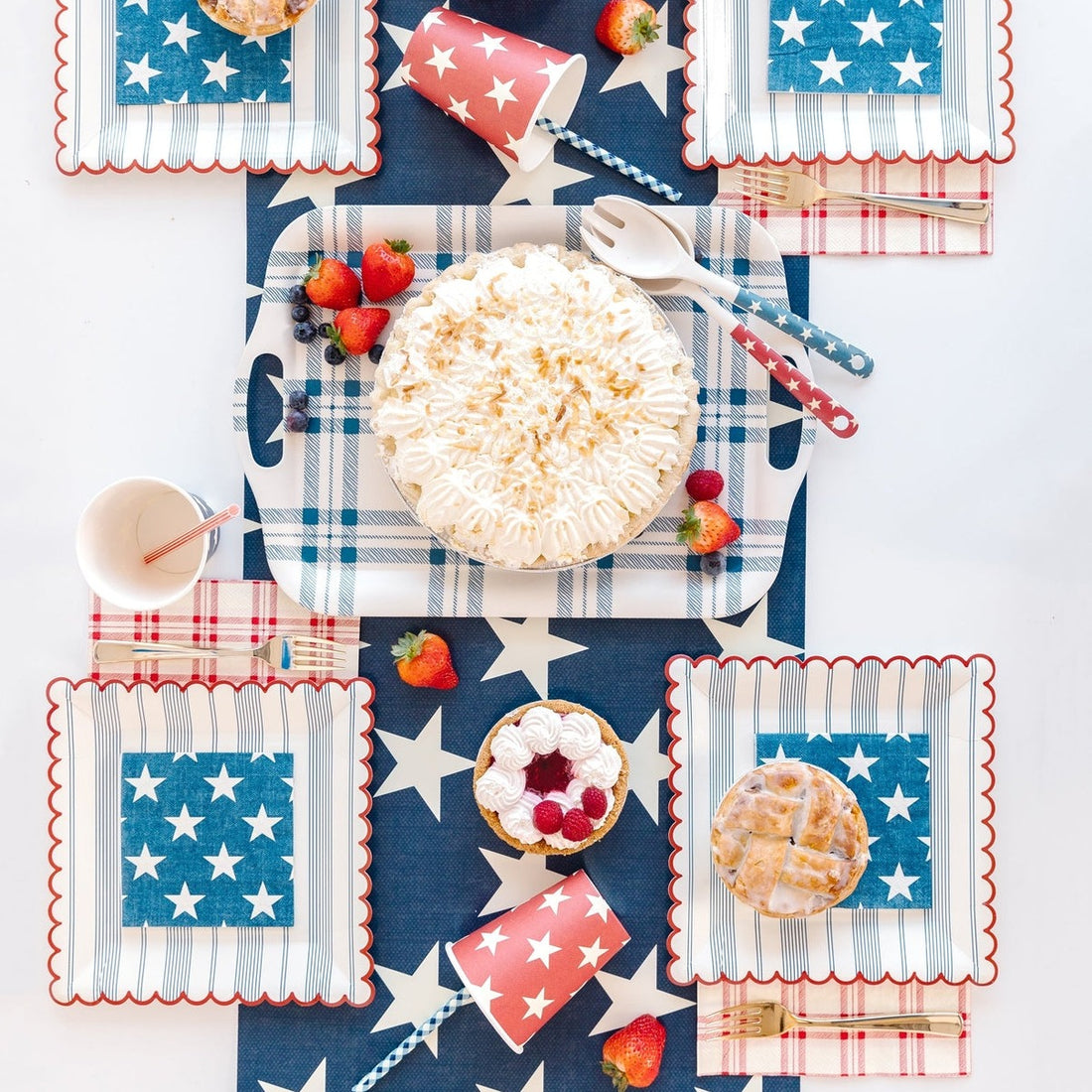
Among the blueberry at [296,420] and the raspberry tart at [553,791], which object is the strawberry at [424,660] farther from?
the blueberry at [296,420]

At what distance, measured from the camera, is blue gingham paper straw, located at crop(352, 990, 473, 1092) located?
5.83ft

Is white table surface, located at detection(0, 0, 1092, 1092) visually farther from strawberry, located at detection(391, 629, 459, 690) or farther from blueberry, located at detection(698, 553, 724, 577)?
Result: strawberry, located at detection(391, 629, 459, 690)

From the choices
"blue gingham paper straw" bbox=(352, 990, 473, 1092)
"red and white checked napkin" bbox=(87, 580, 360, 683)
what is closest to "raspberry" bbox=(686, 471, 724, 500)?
"red and white checked napkin" bbox=(87, 580, 360, 683)

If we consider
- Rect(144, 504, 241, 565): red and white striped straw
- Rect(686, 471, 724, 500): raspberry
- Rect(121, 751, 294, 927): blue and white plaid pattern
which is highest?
Rect(686, 471, 724, 500): raspberry

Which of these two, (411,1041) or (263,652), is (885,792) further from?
(263,652)

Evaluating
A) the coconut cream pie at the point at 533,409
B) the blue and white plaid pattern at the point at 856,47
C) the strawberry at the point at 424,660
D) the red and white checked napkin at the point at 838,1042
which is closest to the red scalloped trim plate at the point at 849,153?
the blue and white plaid pattern at the point at 856,47

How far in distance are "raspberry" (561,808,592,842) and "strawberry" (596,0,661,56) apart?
1390 millimetres

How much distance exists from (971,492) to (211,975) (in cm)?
170

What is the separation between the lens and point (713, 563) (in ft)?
5.74

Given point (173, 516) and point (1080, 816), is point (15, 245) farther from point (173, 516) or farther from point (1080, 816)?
point (1080, 816)

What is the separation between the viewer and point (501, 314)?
63.5 inches

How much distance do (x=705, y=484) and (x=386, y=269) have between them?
Answer: 684 millimetres

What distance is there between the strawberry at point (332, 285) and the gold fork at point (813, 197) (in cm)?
74

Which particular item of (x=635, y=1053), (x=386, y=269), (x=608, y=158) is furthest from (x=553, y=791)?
(x=608, y=158)
